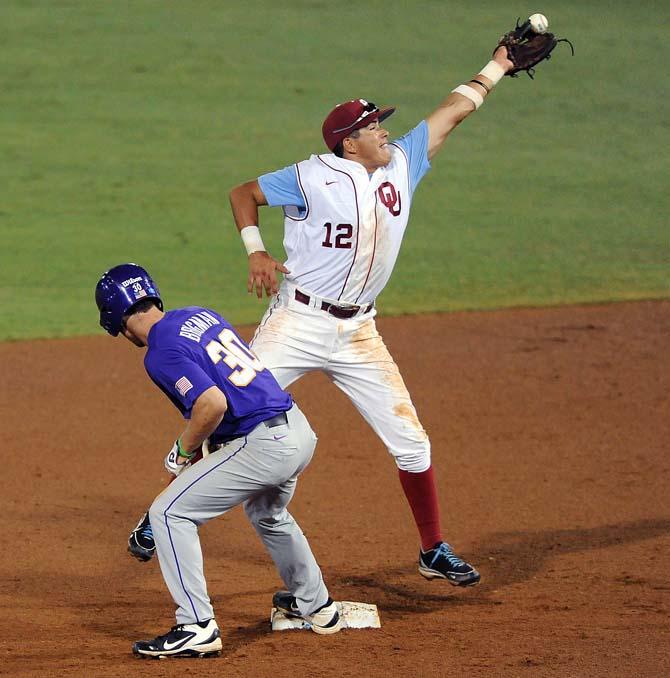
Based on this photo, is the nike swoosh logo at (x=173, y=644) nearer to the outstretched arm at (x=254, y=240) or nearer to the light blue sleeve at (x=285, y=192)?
the outstretched arm at (x=254, y=240)

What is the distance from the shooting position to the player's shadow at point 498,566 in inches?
220

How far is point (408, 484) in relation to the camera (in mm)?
5621

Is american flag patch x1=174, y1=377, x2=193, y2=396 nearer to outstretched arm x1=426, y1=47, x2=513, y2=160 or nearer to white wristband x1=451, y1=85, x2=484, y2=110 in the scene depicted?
outstretched arm x1=426, y1=47, x2=513, y2=160

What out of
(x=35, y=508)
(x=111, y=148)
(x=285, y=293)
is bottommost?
(x=35, y=508)

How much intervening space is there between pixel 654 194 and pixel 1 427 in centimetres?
817

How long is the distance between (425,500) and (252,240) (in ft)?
4.66

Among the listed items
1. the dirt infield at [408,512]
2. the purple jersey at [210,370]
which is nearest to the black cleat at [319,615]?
the dirt infield at [408,512]

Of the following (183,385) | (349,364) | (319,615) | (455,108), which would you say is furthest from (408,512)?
(183,385)

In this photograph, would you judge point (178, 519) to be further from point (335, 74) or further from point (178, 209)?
point (335, 74)

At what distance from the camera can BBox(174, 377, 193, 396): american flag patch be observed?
14.5 ft

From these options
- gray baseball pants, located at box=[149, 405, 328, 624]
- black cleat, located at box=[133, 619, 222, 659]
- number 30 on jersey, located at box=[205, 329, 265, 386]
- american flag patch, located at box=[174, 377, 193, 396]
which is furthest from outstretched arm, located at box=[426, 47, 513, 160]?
black cleat, located at box=[133, 619, 222, 659]

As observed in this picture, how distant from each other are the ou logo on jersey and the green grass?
4637mm

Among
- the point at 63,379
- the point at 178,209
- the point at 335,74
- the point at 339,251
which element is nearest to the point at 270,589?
the point at 339,251

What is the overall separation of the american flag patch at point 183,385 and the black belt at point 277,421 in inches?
15.1
